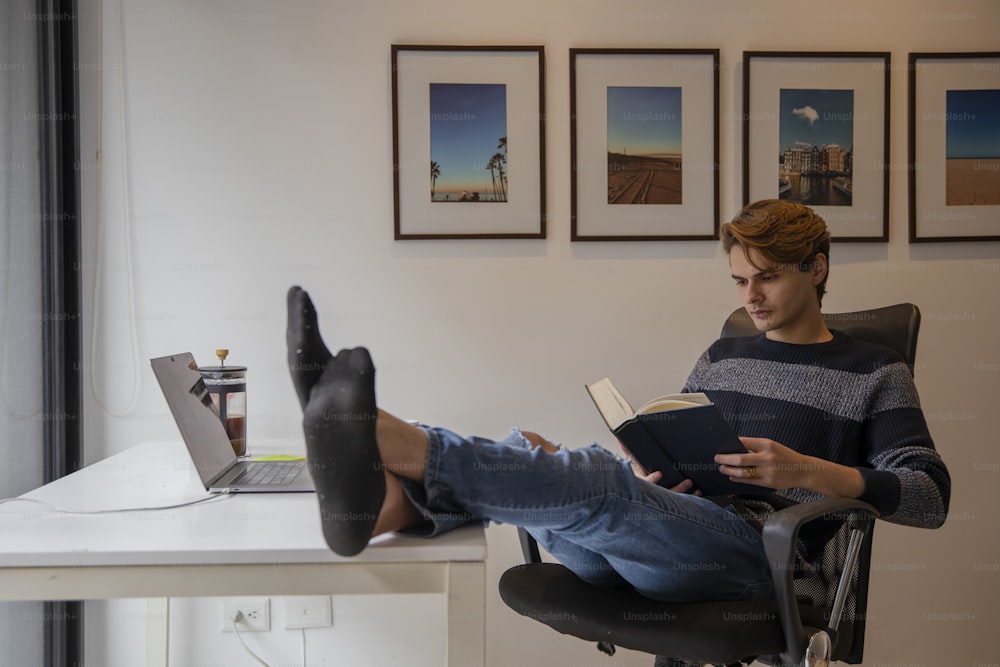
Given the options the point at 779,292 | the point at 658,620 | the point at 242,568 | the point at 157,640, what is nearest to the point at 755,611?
the point at 658,620

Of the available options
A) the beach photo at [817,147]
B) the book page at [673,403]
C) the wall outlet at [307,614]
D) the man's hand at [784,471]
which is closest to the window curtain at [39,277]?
the wall outlet at [307,614]

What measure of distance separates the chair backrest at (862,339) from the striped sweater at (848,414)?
7 cm

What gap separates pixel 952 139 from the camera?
2176mm

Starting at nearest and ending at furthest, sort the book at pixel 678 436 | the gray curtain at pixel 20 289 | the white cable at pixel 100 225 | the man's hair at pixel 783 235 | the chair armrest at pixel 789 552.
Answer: the chair armrest at pixel 789 552 < the book at pixel 678 436 < the man's hair at pixel 783 235 < the gray curtain at pixel 20 289 < the white cable at pixel 100 225

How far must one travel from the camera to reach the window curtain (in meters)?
1.77

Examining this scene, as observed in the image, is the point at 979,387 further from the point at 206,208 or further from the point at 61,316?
the point at 61,316

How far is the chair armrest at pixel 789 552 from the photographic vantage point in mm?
Result: 1130

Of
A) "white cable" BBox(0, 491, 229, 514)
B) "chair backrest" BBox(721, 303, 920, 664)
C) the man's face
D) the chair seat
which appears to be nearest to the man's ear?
the man's face

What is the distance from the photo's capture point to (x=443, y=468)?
1042 millimetres

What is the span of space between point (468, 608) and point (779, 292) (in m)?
0.90

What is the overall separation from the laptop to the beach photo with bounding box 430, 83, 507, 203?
2.76ft

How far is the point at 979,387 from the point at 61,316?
7.96 ft

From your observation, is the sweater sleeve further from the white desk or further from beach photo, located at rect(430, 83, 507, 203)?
beach photo, located at rect(430, 83, 507, 203)

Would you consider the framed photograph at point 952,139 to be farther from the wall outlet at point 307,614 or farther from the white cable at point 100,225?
the white cable at point 100,225
